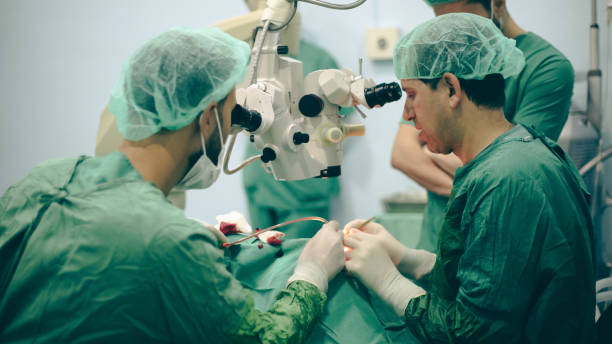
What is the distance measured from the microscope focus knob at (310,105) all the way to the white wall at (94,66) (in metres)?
1.59

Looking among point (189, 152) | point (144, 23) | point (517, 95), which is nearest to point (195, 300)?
point (189, 152)

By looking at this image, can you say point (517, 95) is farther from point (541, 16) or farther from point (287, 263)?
point (541, 16)

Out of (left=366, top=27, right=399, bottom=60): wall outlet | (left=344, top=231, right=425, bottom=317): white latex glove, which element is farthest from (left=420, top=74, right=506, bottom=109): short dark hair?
(left=366, top=27, right=399, bottom=60): wall outlet

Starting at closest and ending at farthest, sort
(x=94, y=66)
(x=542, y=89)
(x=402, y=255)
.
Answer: (x=402, y=255)
(x=542, y=89)
(x=94, y=66)

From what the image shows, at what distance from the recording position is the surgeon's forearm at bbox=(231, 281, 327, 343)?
99 centimetres

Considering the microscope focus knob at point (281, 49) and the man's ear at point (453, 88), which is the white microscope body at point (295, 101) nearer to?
the microscope focus knob at point (281, 49)

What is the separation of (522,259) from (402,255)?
1.49ft

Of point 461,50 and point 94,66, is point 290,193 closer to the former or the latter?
point 94,66

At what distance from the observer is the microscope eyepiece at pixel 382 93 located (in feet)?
4.11

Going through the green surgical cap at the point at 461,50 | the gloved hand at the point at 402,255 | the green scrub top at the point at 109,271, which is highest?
the green surgical cap at the point at 461,50

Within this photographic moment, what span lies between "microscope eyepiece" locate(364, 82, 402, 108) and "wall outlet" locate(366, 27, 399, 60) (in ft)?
5.05

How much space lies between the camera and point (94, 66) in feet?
9.67

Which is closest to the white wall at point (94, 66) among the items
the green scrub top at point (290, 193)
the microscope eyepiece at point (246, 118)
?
the green scrub top at point (290, 193)

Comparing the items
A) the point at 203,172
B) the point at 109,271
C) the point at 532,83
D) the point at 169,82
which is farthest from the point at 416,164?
the point at 109,271
